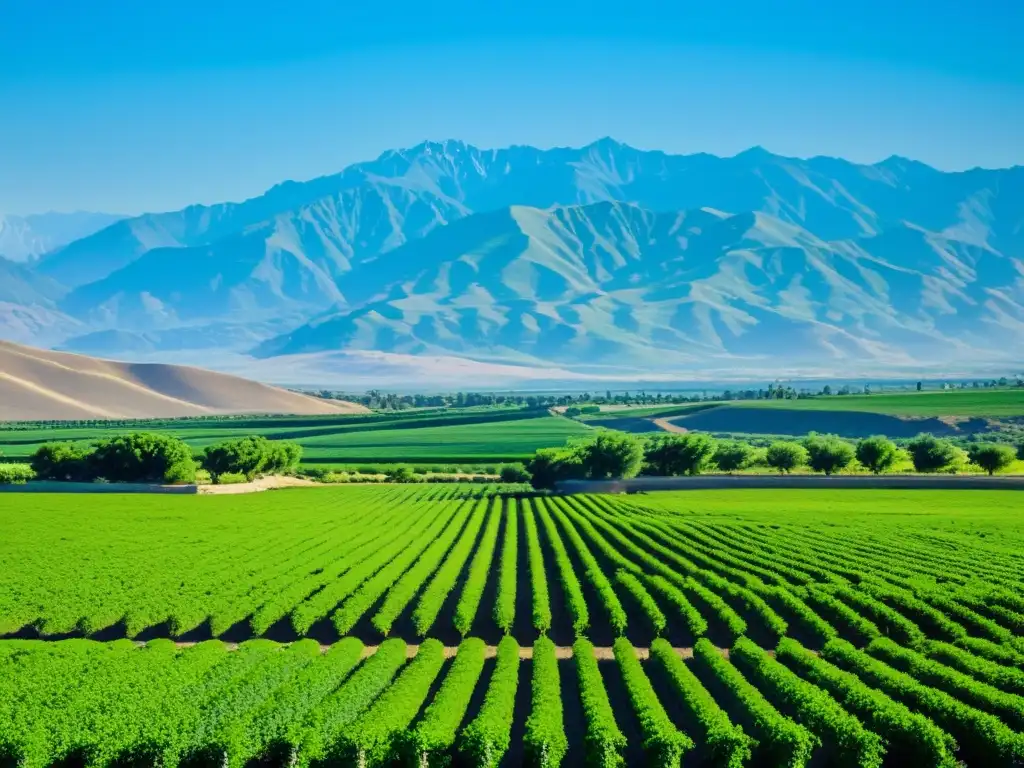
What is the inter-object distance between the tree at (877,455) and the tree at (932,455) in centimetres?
222

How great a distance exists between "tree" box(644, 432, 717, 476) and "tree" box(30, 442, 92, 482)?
53950 mm

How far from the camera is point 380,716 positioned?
22.9 meters

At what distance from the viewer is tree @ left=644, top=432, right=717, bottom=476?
10050cm

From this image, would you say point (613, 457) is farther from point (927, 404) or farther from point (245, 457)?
point (927, 404)

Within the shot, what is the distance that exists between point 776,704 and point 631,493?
6866 centimetres

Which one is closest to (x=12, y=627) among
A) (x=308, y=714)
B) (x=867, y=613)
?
(x=308, y=714)

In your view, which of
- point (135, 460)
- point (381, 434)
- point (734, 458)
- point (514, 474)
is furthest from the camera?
point (381, 434)

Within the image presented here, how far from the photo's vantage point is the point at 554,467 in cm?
10094

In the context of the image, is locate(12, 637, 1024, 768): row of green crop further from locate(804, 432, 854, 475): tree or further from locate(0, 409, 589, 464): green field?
locate(0, 409, 589, 464): green field

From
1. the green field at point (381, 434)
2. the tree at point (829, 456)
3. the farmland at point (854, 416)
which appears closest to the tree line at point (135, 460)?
the green field at point (381, 434)

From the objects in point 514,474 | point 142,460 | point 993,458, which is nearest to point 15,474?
point 142,460

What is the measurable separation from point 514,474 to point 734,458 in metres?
24.2

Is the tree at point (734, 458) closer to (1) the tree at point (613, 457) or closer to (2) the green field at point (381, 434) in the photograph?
(1) the tree at point (613, 457)

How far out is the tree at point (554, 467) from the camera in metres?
99.8
